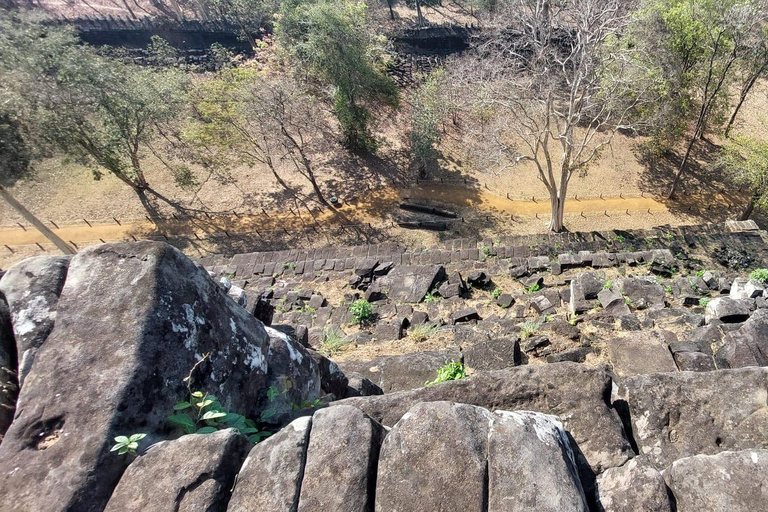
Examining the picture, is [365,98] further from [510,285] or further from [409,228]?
[510,285]

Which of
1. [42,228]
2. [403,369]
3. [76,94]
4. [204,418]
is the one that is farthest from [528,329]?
[42,228]

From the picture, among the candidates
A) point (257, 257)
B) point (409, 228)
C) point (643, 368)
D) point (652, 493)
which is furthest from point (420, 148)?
point (652, 493)

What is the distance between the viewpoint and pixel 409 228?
17.1 metres

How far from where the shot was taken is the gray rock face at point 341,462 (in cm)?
215

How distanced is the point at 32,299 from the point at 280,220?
1546 centimetres

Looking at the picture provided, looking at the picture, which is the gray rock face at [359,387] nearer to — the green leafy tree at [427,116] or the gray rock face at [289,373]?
the gray rock face at [289,373]

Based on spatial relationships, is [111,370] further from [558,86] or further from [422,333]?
[558,86]

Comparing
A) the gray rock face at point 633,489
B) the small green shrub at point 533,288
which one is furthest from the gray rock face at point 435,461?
the small green shrub at point 533,288

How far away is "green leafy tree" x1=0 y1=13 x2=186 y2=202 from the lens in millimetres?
13859

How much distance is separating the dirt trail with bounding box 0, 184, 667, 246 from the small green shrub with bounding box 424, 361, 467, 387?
1247cm

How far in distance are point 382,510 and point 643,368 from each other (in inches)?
182

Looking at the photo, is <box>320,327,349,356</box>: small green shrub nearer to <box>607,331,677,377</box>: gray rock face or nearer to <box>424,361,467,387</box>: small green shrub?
<box>424,361,467,387</box>: small green shrub

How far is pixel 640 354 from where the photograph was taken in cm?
547

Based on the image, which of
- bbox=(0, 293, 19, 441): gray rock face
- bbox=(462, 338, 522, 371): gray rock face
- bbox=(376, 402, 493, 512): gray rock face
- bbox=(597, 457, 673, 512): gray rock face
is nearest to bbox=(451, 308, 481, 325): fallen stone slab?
Result: bbox=(462, 338, 522, 371): gray rock face
